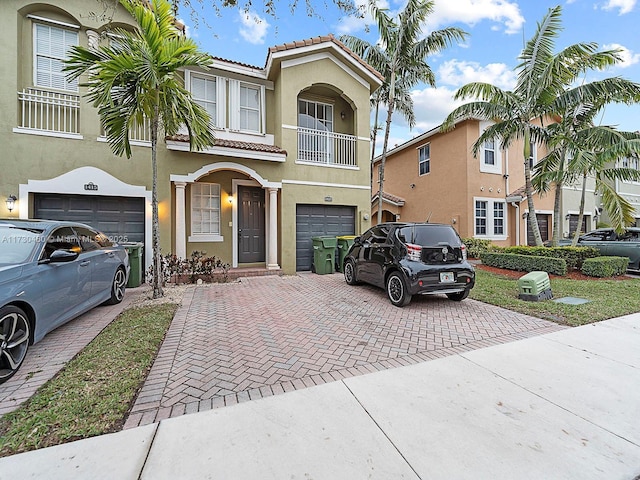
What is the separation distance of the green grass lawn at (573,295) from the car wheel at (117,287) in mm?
7952

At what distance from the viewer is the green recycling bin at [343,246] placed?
10.3 m

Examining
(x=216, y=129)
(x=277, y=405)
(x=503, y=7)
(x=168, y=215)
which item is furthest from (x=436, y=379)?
(x=503, y=7)

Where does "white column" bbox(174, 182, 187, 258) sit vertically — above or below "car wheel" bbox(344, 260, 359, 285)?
above

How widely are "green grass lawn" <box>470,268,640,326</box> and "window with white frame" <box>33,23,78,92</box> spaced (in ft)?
41.9

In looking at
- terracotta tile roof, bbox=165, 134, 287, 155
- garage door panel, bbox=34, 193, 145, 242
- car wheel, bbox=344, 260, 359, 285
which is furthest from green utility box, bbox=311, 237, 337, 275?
garage door panel, bbox=34, 193, 145, 242

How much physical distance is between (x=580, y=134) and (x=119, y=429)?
→ 1493cm

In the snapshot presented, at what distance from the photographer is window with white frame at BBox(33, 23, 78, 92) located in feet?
27.1

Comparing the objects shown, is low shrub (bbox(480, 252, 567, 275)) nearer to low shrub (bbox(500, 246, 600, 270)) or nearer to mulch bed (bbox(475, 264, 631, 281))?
mulch bed (bbox(475, 264, 631, 281))

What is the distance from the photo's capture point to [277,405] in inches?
107

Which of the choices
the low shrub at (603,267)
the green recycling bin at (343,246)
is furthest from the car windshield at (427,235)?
the low shrub at (603,267)

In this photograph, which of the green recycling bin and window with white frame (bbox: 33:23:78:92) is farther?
the green recycling bin

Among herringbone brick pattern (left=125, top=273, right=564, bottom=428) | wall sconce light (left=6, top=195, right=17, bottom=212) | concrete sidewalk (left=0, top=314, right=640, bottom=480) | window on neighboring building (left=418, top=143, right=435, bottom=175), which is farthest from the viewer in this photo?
window on neighboring building (left=418, top=143, right=435, bottom=175)

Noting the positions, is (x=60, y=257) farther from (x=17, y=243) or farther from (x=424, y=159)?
(x=424, y=159)

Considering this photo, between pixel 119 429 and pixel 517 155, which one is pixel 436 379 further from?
pixel 517 155
